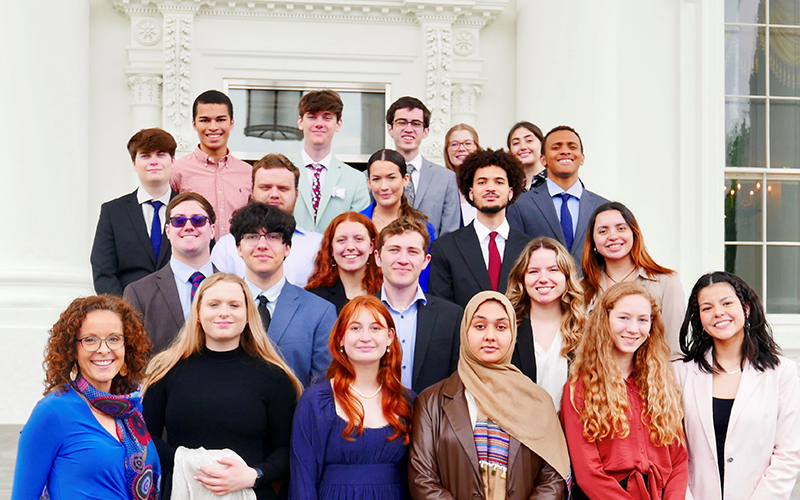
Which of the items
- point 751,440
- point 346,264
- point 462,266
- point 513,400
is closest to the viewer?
point 513,400

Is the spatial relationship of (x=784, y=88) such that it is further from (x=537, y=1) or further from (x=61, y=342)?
(x=61, y=342)

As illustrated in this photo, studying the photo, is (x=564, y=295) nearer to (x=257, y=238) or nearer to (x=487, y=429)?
(x=487, y=429)

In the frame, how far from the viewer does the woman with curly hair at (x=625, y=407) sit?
3117mm

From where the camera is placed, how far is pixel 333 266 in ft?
12.8

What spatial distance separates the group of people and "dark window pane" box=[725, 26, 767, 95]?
3437mm

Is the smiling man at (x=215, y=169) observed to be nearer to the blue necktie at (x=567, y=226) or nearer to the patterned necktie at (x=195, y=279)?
the patterned necktie at (x=195, y=279)

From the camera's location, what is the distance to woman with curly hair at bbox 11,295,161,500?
249 centimetres

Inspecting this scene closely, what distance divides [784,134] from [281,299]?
4890 mm

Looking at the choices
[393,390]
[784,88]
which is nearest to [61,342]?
[393,390]

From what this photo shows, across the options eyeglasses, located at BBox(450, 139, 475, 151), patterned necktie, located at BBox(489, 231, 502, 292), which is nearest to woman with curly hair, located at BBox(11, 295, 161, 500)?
patterned necktie, located at BBox(489, 231, 502, 292)

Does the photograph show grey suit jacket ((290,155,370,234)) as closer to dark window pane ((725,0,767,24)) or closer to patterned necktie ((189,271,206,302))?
patterned necktie ((189,271,206,302))

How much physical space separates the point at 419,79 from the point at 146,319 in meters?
4.26

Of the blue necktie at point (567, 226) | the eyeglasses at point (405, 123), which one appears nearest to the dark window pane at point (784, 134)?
the blue necktie at point (567, 226)

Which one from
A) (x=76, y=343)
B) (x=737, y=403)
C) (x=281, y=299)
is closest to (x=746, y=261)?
(x=737, y=403)
